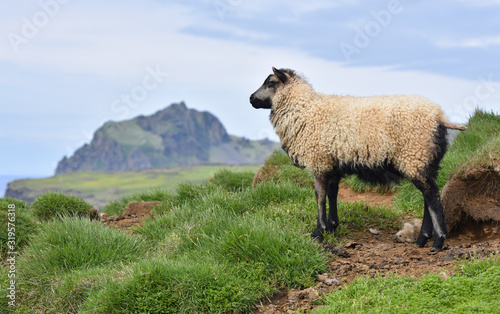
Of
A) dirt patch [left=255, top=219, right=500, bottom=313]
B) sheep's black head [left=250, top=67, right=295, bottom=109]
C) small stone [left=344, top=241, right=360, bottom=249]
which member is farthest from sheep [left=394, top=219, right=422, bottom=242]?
sheep's black head [left=250, top=67, right=295, bottom=109]

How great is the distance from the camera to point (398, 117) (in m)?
6.75

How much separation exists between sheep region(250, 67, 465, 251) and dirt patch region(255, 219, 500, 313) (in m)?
0.44

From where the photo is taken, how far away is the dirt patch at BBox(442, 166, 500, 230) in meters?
7.35

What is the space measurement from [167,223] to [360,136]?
12.5 feet

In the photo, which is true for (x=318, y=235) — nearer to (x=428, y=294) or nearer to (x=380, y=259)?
(x=380, y=259)

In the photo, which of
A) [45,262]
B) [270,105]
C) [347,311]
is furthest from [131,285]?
[270,105]

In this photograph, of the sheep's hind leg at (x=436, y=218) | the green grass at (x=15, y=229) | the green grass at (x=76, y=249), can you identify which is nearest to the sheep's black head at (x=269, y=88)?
the sheep's hind leg at (x=436, y=218)

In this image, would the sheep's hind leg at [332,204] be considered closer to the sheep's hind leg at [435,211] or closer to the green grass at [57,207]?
the sheep's hind leg at [435,211]

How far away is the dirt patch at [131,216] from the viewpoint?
10.0 m

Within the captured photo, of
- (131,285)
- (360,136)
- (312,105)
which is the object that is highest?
(312,105)

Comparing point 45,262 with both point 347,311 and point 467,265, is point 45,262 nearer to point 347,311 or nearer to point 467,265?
point 347,311

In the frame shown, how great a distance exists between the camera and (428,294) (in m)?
4.98

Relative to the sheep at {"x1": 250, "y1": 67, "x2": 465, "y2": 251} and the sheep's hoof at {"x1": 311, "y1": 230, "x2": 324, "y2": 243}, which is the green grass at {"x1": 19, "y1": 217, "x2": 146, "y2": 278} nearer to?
the sheep's hoof at {"x1": 311, "y1": 230, "x2": 324, "y2": 243}

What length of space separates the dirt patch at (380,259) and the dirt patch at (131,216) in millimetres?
4844
